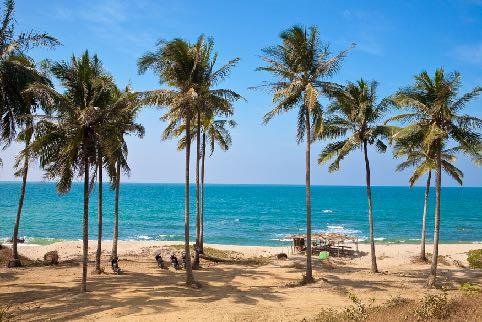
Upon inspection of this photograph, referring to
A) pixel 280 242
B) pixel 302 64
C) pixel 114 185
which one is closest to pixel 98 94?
pixel 114 185

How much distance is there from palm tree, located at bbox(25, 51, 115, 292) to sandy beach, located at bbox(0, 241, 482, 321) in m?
2.16

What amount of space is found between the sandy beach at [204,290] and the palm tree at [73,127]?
2158 millimetres

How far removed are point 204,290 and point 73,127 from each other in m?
8.79

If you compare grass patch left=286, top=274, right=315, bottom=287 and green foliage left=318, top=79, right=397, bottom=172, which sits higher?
green foliage left=318, top=79, right=397, bottom=172

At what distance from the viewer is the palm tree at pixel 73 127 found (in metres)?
15.5

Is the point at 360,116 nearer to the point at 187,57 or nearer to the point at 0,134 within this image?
the point at 187,57

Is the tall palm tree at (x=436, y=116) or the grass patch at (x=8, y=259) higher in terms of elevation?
the tall palm tree at (x=436, y=116)

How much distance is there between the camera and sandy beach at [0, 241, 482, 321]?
525 inches

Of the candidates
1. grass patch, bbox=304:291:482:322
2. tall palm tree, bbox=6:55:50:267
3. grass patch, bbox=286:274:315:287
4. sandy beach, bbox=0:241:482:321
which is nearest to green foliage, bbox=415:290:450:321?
grass patch, bbox=304:291:482:322

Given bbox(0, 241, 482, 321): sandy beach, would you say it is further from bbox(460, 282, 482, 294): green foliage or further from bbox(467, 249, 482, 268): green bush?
bbox(467, 249, 482, 268): green bush

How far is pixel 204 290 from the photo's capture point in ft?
56.4

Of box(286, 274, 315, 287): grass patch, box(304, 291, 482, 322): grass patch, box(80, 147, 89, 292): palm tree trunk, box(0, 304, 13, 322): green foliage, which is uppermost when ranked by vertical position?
box(80, 147, 89, 292): palm tree trunk

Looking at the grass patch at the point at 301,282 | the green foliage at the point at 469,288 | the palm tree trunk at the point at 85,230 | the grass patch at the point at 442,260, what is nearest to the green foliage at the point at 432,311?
the green foliage at the point at 469,288

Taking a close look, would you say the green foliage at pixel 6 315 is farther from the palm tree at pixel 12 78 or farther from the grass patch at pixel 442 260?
the grass patch at pixel 442 260
